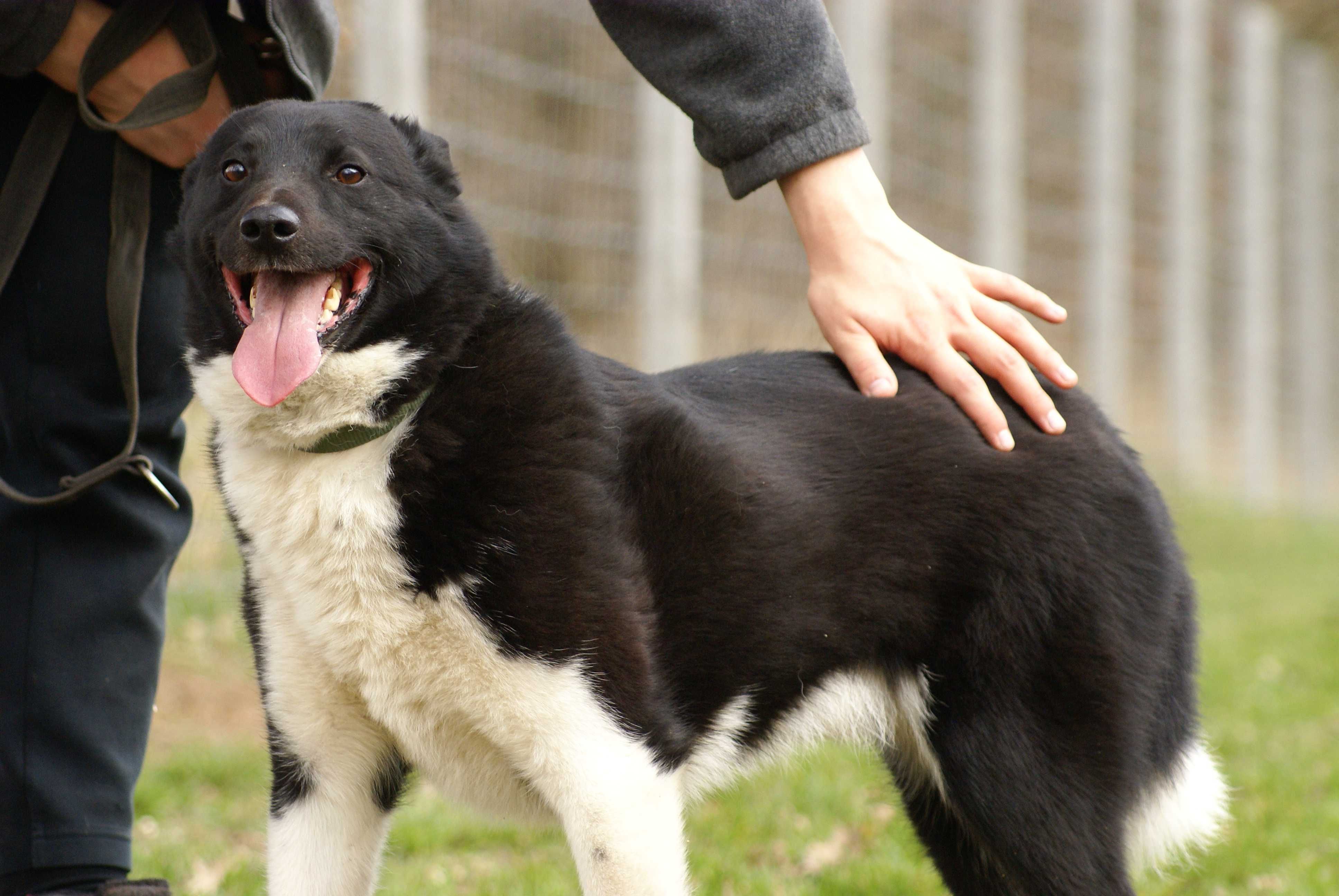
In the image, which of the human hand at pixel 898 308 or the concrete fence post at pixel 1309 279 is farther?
the concrete fence post at pixel 1309 279

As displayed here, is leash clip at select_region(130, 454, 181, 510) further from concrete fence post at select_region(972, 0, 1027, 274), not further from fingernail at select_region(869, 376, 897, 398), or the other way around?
concrete fence post at select_region(972, 0, 1027, 274)

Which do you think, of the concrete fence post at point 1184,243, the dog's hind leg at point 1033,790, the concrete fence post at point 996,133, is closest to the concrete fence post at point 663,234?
the concrete fence post at point 996,133

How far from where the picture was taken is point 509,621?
1763 mm

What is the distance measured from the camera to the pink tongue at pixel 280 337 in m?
1.74

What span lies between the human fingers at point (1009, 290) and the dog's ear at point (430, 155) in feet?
2.77

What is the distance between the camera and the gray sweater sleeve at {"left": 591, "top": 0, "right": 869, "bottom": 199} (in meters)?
2.06

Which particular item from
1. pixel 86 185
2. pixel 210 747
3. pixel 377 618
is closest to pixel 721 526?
pixel 377 618

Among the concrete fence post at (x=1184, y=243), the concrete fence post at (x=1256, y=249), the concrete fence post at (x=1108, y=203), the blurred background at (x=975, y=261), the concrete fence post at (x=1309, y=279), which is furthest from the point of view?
the concrete fence post at (x=1309, y=279)

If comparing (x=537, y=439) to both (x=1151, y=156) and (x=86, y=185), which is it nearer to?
(x=86, y=185)

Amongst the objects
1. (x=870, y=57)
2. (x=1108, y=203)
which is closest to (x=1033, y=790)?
(x=870, y=57)

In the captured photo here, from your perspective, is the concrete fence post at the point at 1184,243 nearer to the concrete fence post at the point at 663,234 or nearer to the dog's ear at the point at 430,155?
the concrete fence post at the point at 663,234

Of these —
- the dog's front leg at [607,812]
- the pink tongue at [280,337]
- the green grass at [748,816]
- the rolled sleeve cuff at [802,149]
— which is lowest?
the green grass at [748,816]

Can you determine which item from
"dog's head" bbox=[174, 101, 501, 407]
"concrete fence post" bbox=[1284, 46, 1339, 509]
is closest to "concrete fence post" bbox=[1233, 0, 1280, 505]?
"concrete fence post" bbox=[1284, 46, 1339, 509]

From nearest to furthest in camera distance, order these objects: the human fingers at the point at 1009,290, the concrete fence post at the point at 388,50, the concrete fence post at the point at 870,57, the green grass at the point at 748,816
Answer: the human fingers at the point at 1009,290
the green grass at the point at 748,816
the concrete fence post at the point at 388,50
the concrete fence post at the point at 870,57
